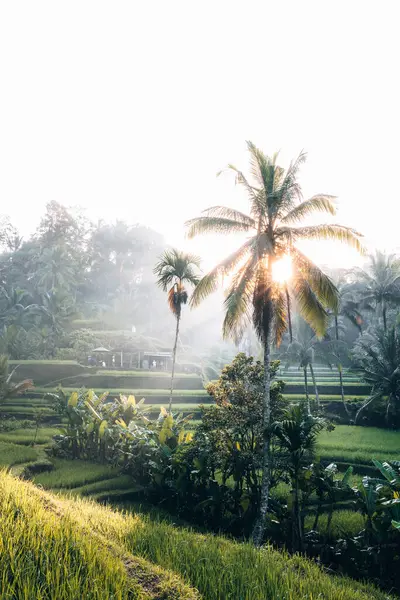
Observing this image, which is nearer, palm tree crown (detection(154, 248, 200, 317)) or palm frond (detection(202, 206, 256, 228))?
palm frond (detection(202, 206, 256, 228))

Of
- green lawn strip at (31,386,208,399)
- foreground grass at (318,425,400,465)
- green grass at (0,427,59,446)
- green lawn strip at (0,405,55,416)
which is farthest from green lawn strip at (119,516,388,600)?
green lawn strip at (31,386,208,399)

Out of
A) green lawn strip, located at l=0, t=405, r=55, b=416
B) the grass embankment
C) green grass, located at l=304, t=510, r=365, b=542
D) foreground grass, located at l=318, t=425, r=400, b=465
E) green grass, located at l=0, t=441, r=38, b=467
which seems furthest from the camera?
green lawn strip, located at l=0, t=405, r=55, b=416

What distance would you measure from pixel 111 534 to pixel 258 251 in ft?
20.9

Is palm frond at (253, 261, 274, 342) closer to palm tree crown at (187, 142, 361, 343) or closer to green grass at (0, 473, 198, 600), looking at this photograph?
palm tree crown at (187, 142, 361, 343)

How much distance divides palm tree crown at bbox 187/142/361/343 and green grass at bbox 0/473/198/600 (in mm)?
5881

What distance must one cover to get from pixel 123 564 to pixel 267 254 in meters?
7.17

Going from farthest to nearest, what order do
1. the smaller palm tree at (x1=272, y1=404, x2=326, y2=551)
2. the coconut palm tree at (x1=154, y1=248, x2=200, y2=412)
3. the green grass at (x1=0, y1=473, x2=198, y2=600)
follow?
the coconut palm tree at (x1=154, y1=248, x2=200, y2=412), the smaller palm tree at (x1=272, y1=404, x2=326, y2=551), the green grass at (x1=0, y1=473, x2=198, y2=600)

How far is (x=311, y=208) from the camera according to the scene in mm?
10172

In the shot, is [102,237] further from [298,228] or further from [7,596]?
[7,596]

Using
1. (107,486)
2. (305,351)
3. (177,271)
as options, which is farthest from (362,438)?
(107,486)

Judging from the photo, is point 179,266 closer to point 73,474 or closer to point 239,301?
point 239,301

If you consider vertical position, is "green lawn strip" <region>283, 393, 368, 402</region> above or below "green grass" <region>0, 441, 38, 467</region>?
above

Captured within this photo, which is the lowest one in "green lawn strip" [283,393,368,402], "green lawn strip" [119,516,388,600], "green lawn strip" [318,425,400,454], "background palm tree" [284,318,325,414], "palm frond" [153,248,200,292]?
"green lawn strip" [318,425,400,454]

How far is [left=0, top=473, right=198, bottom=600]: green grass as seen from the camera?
3.88m
